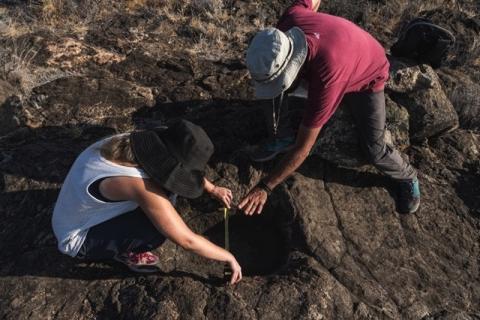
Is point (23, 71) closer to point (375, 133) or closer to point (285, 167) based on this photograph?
point (285, 167)

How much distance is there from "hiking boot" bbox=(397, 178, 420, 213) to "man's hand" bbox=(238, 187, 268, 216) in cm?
101

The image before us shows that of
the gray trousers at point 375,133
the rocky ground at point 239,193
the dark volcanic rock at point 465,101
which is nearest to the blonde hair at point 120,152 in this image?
the rocky ground at point 239,193

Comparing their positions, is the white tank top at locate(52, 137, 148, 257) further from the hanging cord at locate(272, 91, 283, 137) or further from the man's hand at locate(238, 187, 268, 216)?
the hanging cord at locate(272, 91, 283, 137)

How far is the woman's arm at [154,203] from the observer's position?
2.29m

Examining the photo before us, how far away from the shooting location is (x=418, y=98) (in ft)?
12.5

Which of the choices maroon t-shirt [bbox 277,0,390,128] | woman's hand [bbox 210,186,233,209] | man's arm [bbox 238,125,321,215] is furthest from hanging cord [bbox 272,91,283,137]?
woman's hand [bbox 210,186,233,209]

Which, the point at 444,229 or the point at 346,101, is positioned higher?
the point at 346,101

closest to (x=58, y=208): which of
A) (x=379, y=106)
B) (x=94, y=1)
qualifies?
(x=379, y=106)

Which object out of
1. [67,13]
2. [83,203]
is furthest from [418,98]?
[67,13]

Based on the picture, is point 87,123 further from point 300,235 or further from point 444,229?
point 444,229

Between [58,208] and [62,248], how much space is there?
24cm

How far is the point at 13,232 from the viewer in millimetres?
3115

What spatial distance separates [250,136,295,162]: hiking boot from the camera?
346 centimetres

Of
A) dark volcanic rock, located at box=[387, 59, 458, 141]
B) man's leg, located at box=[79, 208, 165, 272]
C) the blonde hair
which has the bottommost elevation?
man's leg, located at box=[79, 208, 165, 272]
